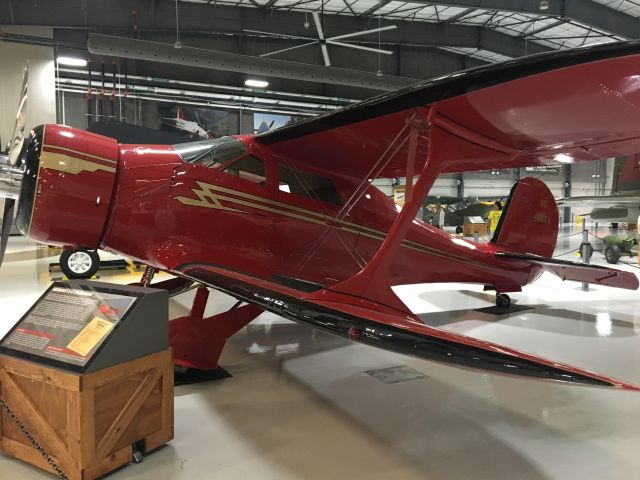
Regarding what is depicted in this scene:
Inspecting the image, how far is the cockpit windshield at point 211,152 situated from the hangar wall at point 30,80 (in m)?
12.0

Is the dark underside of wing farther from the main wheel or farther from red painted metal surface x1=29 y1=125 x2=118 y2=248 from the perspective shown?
the main wheel

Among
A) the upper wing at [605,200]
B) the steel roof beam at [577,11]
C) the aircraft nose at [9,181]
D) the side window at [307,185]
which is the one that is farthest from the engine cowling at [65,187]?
the upper wing at [605,200]

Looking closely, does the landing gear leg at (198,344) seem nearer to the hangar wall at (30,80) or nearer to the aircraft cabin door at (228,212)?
the aircraft cabin door at (228,212)

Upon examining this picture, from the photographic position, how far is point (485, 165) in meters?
4.43

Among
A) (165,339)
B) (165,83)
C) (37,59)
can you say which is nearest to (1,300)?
(165,339)

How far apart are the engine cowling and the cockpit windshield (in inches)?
23.6

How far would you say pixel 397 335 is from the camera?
233 centimetres

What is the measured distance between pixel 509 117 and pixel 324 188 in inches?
77.1

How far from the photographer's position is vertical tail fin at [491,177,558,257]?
6406 millimetres

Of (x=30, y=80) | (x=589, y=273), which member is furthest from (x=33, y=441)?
(x=30, y=80)

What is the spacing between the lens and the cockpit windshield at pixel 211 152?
382 cm

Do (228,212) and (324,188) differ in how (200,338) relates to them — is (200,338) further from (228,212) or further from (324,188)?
(324,188)

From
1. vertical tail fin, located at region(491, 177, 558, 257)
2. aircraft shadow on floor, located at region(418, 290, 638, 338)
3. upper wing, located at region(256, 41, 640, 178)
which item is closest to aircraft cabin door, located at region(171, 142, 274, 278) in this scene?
upper wing, located at region(256, 41, 640, 178)

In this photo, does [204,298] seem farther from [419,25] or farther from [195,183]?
[419,25]
